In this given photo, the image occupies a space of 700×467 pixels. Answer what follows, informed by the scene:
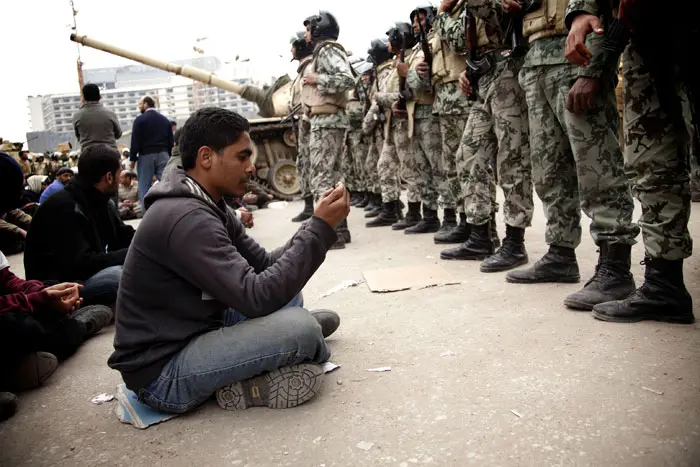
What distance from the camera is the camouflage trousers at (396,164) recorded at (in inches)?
259

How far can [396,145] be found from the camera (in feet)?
22.3

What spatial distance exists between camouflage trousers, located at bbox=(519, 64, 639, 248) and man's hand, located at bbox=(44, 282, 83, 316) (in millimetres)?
2584

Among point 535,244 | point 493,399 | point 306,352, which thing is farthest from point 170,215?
point 535,244

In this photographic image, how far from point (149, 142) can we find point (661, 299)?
303 inches

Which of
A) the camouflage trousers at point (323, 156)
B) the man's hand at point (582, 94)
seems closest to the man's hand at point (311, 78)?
the camouflage trousers at point (323, 156)

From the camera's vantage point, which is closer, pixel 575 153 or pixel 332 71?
pixel 575 153

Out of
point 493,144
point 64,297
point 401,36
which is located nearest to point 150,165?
point 401,36

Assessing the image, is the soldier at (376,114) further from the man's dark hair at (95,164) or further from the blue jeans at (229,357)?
the blue jeans at (229,357)

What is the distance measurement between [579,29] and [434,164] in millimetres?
3331

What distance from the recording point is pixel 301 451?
1.85 m

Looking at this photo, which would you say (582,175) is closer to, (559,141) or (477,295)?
(559,141)

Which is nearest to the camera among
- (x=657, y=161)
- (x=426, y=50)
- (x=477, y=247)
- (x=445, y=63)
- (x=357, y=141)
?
(x=657, y=161)

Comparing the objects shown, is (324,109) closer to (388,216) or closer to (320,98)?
(320,98)

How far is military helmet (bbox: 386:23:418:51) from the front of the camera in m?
6.40
